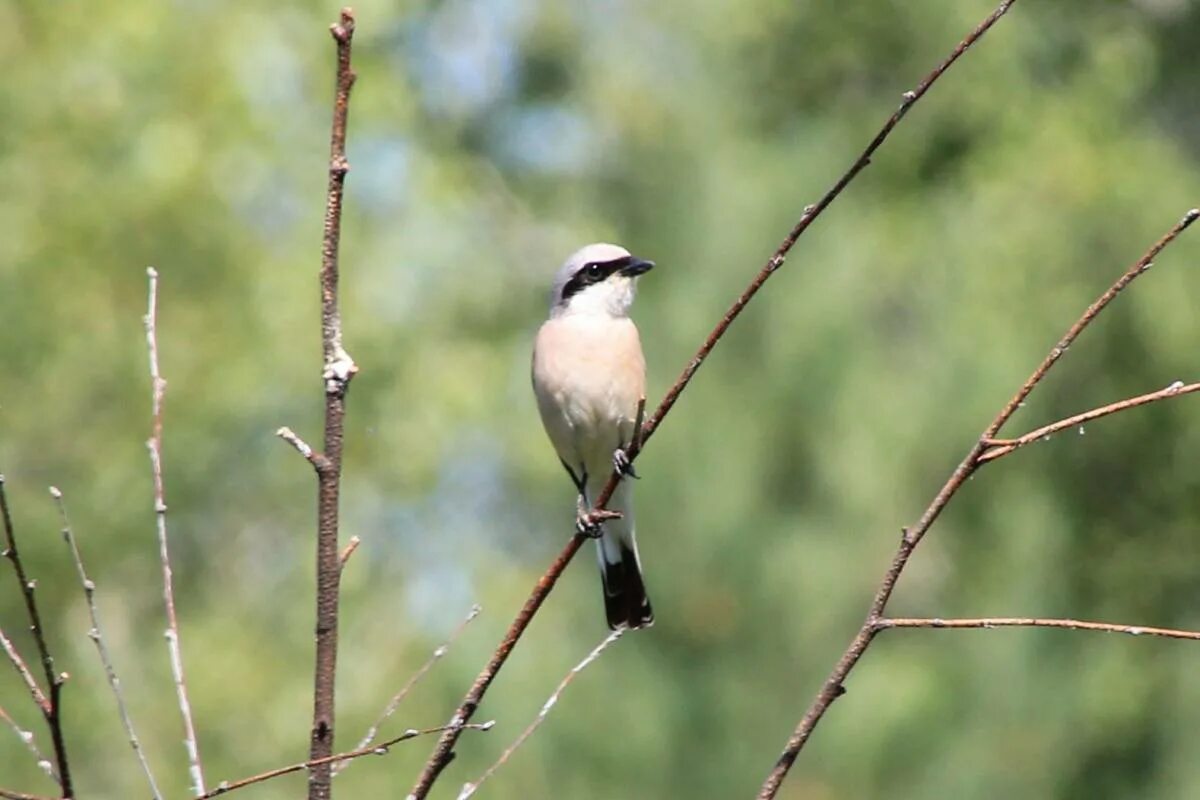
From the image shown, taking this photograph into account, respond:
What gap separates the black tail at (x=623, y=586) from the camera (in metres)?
4.92

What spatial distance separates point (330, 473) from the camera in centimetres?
200

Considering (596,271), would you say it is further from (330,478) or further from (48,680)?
(48,680)

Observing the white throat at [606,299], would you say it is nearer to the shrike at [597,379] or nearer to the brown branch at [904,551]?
the shrike at [597,379]

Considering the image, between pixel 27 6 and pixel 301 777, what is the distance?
553cm

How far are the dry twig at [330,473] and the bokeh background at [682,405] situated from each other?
7428 millimetres

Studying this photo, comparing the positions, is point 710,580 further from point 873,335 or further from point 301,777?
point 301,777

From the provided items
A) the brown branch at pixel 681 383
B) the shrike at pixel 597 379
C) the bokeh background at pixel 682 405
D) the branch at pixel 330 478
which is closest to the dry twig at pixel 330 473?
the branch at pixel 330 478

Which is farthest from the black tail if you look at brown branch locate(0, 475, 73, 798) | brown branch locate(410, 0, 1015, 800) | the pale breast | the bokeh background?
the bokeh background

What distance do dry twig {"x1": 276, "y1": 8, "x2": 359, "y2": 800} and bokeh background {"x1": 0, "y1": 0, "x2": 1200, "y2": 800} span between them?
7.43 meters

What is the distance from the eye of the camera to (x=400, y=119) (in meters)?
15.5

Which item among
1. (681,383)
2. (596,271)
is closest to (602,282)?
(596,271)

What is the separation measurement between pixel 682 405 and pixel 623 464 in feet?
23.8

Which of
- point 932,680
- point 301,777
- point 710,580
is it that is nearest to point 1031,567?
point 932,680

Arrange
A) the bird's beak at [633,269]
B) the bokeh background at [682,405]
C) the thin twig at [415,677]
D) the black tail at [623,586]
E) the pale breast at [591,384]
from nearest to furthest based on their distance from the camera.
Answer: the thin twig at [415,677]
the pale breast at [591,384]
the bird's beak at [633,269]
the black tail at [623,586]
the bokeh background at [682,405]
